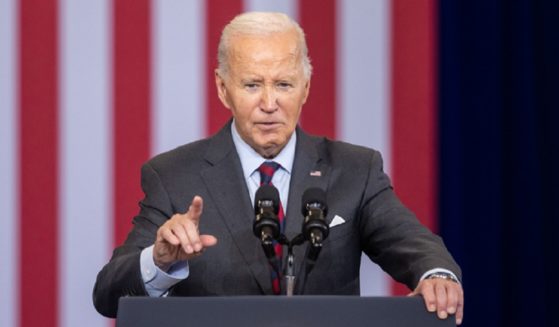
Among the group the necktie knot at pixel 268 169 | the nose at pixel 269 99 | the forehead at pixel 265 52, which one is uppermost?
the forehead at pixel 265 52

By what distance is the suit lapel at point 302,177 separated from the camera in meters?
2.33

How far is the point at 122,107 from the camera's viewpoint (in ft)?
11.5

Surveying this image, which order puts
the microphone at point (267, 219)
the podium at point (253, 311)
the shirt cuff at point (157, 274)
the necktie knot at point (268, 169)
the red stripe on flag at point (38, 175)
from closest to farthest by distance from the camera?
the podium at point (253, 311) → the microphone at point (267, 219) → the shirt cuff at point (157, 274) → the necktie knot at point (268, 169) → the red stripe on flag at point (38, 175)

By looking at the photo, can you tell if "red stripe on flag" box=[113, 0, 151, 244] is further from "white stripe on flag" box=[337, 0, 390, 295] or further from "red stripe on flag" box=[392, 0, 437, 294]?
"red stripe on flag" box=[392, 0, 437, 294]

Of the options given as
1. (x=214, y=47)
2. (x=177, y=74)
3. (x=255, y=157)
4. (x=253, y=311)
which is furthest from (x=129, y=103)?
(x=253, y=311)

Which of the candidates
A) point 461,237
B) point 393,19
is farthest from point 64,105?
point 461,237

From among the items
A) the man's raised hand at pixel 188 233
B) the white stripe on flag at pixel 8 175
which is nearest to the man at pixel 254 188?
the man's raised hand at pixel 188 233

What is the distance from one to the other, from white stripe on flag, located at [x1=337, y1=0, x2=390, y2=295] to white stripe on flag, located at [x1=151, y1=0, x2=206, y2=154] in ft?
1.55

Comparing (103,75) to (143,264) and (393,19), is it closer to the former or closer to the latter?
(393,19)

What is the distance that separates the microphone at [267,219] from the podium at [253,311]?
0.18 meters

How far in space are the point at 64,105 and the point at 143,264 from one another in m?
1.50

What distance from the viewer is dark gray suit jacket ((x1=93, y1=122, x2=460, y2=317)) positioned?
7.47 ft

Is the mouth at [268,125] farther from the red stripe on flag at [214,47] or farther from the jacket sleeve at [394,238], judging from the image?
the red stripe on flag at [214,47]

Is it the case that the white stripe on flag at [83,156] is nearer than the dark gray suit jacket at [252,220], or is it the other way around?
the dark gray suit jacket at [252,220]
